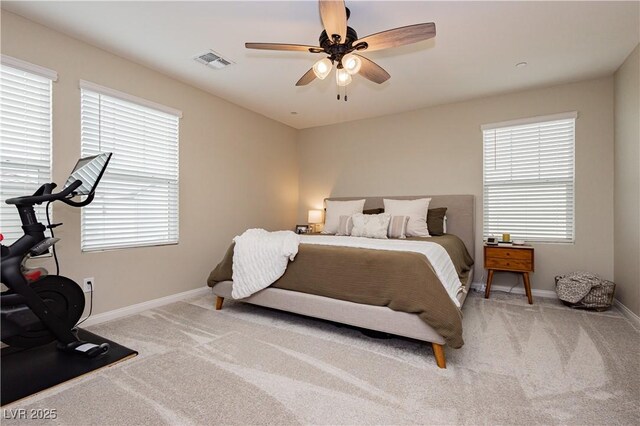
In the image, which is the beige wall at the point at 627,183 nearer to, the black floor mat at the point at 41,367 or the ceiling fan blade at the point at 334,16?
the ceiling fan blade at the point at 334,16

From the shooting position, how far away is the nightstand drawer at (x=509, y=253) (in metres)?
3.34

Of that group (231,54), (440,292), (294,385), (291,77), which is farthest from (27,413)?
(291,77)

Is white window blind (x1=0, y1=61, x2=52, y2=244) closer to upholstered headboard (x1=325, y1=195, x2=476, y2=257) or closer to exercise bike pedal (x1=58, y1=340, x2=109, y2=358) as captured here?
exercise bike pedal (x1=58, y1=340, x2=109, y2=358)

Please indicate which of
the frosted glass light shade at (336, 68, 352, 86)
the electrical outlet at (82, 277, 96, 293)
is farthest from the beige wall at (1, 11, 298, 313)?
the frosted glass light shade at (336, 68, 352, 86)

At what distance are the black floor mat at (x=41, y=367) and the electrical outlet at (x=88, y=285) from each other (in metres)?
0.50

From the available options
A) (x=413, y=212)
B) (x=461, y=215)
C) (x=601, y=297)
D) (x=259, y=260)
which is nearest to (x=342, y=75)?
(x=259, y=260)

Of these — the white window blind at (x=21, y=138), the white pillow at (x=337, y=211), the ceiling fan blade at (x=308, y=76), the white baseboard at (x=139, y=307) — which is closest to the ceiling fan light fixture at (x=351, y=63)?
the ceiling fan blade at (x=308, y=76)

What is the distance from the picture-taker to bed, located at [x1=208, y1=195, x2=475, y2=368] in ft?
6.53

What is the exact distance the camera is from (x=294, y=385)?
1.79m

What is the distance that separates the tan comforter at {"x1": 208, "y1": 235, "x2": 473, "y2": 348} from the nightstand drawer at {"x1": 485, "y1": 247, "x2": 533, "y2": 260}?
95cm

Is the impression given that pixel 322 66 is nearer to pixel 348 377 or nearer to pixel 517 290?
pixel 348 377

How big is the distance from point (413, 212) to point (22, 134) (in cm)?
387

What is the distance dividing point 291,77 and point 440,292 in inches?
106

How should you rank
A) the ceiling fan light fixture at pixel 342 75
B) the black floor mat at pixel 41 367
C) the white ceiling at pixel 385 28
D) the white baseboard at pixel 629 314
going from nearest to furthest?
the black floor mat at pixel 41 367 < the white ceiling at pixel 385 28 < the ceiling fan light fixture at pixel 342 75 < the white baseboard at pixel 629 314
